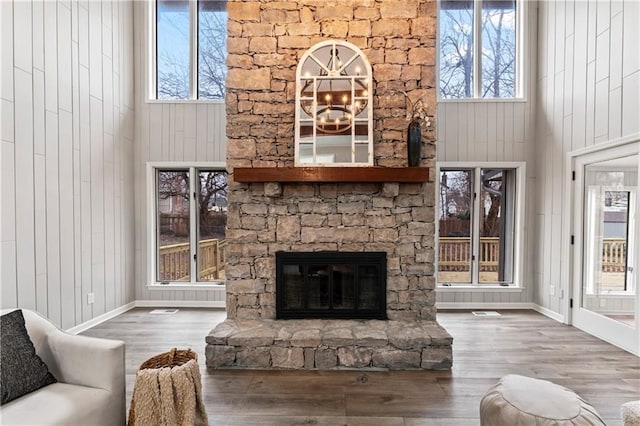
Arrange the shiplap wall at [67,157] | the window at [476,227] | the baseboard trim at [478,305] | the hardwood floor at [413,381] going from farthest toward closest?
the window at [476,227] → the baseboard trim at [478,305] → the shiplap wall at [67,157] → the hardwood floor at [413,381]

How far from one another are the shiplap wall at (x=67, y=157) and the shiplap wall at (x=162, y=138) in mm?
118

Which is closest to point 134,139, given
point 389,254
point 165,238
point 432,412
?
point 165,238

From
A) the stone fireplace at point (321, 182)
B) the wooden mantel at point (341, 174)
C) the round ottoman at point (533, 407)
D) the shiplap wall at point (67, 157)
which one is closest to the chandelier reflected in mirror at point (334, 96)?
the stone fireplace at point (321, 182)

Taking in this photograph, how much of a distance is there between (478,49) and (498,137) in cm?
137

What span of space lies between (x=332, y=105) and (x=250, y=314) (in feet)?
7.71

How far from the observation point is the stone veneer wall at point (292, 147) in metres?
3.62

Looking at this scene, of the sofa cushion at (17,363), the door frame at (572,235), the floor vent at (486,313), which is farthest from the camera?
the floor vent at (486,313)

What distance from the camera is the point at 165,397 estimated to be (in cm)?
193

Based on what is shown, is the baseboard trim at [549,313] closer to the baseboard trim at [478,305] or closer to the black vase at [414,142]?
the baseboard trim at [478,305]

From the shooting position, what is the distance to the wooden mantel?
11.1 ft

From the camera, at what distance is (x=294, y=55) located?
12.0ft

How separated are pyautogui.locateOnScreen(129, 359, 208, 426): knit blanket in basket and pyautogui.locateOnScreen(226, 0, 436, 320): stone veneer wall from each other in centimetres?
163

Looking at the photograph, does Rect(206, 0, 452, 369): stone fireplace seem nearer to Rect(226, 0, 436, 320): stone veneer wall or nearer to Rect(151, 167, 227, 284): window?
Rect(226, 0, 436, 320): stone veneer wall

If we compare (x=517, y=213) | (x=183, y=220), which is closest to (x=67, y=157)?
(x=183, y=220)
